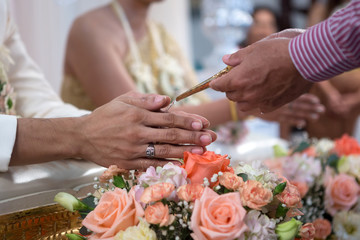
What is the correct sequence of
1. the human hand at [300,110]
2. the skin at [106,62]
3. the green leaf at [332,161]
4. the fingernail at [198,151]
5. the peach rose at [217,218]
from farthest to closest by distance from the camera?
the skin at [106,62] < the human hand at [300,110] < the green leaf at [332,161] < the fingernail at [198,151] < the peach rose at [217,218]

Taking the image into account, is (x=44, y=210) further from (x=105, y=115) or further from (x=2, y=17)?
(x=2, y=17)

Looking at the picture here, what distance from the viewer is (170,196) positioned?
0.68 meters

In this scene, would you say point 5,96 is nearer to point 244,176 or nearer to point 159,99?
point 159,99

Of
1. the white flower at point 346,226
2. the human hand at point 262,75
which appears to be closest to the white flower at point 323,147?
the white flower at point 346,226

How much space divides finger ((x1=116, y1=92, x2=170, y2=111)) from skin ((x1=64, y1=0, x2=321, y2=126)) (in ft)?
2.33

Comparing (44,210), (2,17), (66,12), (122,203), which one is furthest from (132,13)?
(122,203)

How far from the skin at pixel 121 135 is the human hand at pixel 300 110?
756mm

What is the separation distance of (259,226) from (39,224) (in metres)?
0.48

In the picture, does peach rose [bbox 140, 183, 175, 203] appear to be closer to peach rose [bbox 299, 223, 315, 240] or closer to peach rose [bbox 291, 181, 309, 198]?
peach rose [bbox 299, 223, 315, 240]

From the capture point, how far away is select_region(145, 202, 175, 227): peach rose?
2.10 ft

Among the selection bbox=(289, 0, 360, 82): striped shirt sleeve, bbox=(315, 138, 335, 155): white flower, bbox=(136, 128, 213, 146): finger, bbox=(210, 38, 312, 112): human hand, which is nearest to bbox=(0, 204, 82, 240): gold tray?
bbox=(136, 128, 213, 146): finger

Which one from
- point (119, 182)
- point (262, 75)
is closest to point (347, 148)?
point (262, 75)

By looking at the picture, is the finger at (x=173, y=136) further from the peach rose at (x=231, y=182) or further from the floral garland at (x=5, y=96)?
the floral garland at (x=5, y=96)

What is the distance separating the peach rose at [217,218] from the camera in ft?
2.06
